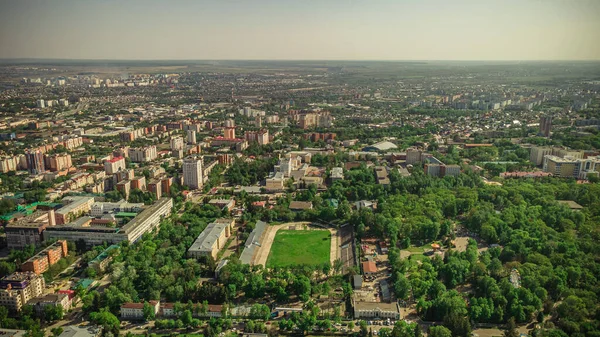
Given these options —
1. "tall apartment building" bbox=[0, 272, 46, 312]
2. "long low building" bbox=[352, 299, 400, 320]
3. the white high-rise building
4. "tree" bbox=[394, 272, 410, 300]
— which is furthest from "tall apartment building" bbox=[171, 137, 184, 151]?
"long low building" bbox=[352, 299, 400, 320]

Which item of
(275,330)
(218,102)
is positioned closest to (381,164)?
(275,330)

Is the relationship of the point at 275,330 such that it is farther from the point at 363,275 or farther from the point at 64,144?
the point at 64,144

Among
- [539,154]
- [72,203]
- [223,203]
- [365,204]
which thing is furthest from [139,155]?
[539,154]

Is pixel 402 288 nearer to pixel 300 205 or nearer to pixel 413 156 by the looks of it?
pixel 300 205

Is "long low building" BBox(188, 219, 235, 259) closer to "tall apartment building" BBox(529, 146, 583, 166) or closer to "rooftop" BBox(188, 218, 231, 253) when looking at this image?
"rooftop" BBox(188, 218, 231, 253)

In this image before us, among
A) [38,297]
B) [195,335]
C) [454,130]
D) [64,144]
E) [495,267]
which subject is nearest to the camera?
[195,335]

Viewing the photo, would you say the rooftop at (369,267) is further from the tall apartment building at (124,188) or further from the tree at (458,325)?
the tall apartment building at (124,188)
